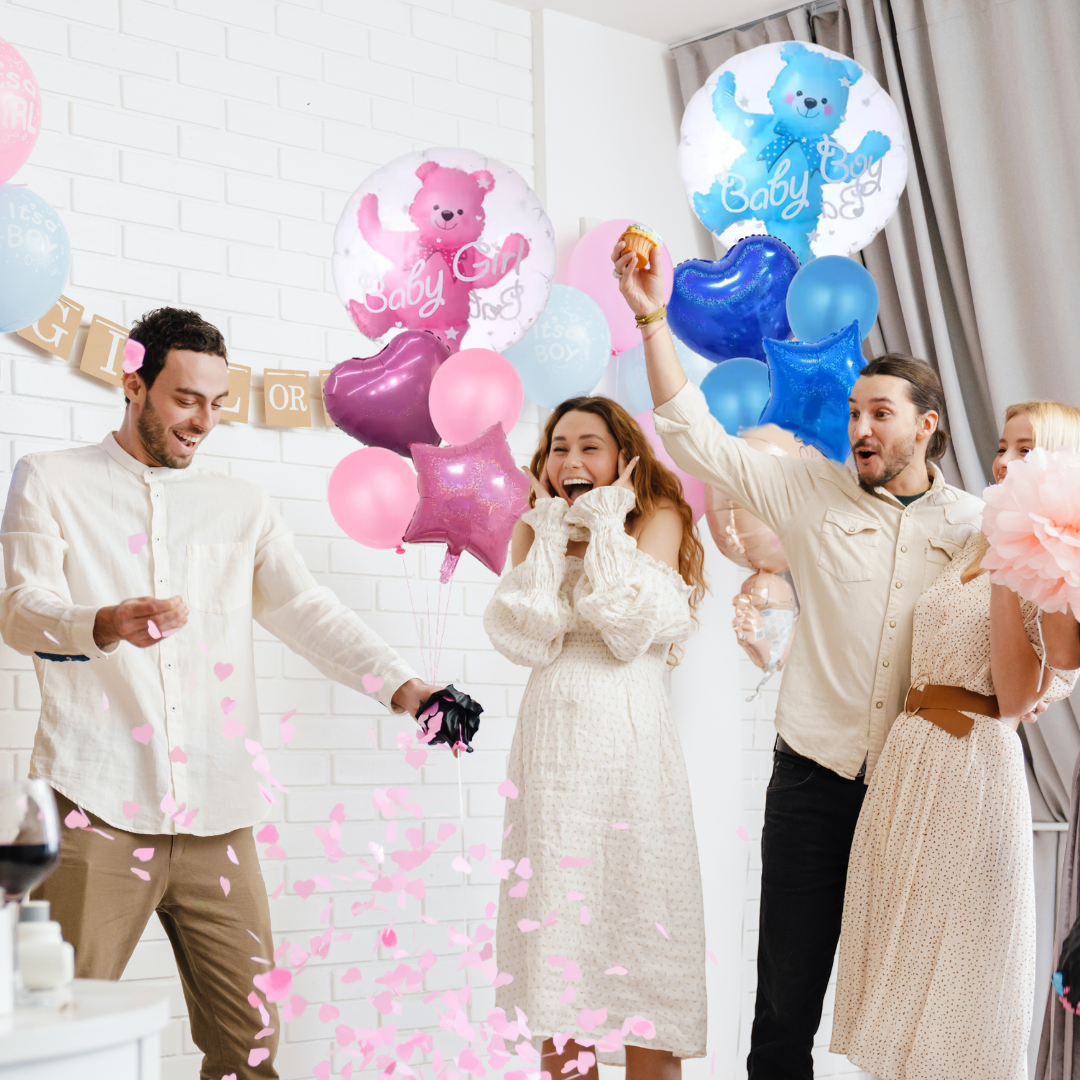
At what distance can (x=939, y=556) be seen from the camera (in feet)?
7.42

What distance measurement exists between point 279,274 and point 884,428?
1.49 meters

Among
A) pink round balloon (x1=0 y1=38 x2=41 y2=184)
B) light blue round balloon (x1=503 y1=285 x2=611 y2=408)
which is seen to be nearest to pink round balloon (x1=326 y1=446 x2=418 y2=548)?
light blue round balloon (x1=503 y1=285 x2=611 y2=408)

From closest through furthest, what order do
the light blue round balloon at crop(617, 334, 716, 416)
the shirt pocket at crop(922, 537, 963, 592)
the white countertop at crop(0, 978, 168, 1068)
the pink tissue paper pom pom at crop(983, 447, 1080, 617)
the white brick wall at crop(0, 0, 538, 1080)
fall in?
the white countertop at crop(0, 978, 168, 1068), the pink tissue paper pom pom at crop(983, 447, 1080, 617), the shirt pocket at crop(922, 537, 963, 592), the white brick wall at crop(0, 0, 538, 1080), the light blue round balloon at crop(617, 334, 716, 416)

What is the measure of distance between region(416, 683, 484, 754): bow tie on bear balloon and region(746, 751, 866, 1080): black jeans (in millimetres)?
573

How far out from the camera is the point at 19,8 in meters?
2.75

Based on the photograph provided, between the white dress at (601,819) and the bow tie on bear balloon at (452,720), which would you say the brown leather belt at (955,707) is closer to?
the white dress at (601,819)

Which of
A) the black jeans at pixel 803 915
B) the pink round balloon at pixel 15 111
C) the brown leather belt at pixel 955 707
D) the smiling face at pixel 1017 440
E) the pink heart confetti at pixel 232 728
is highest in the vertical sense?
the pink round balloon at pixel 15 111

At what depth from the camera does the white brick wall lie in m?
2.77

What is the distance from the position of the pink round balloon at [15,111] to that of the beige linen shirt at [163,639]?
1.60ft

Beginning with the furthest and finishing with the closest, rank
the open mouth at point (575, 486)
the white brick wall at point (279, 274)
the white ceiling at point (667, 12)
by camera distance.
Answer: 1. the white ceiling at point (667, 12)
2. the white brick wall at point (279, 274)
3. the open mouth at point (575, 486)

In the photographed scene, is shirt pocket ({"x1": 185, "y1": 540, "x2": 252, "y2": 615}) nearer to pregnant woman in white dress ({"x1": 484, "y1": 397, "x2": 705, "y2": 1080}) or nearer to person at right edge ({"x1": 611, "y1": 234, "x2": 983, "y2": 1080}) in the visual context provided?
pregnant woman in white dress ({"x1": 484, "y1": 397, "x2": 705, "y2": 1080})

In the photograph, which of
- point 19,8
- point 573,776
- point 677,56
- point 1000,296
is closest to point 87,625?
point 573,776

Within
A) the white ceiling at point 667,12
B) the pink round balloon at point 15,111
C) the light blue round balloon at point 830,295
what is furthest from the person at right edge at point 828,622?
the white ceiling at point 667,12

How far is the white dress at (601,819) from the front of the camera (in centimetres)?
235
